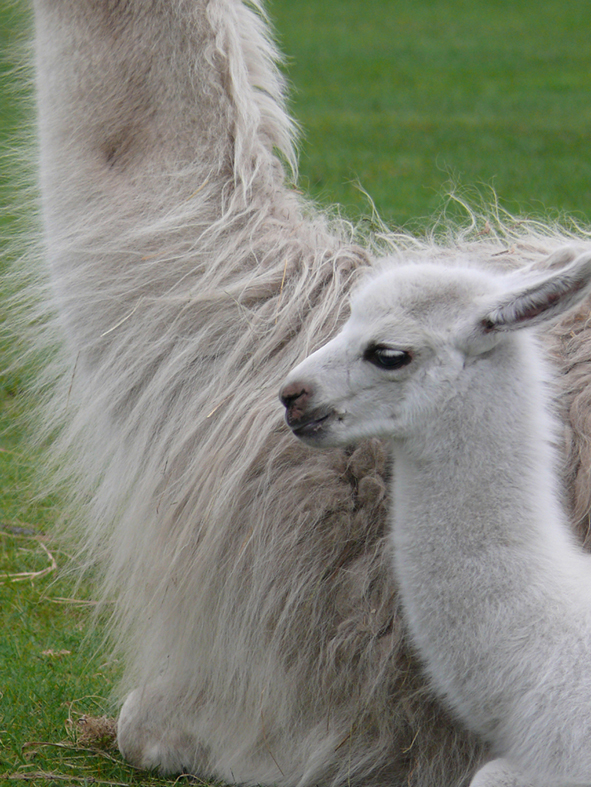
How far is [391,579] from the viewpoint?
7.53 feet

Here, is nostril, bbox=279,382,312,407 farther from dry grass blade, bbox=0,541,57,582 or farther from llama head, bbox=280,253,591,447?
dry grass blade, bbox=0,541,57,582

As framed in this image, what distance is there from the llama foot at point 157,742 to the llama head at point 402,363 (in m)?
0.86

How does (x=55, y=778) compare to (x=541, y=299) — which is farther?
(x=55, y=778)

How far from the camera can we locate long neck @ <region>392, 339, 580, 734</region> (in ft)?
6.58

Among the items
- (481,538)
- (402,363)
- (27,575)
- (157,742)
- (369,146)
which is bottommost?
(369,146)

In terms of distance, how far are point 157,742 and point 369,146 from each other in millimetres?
7671

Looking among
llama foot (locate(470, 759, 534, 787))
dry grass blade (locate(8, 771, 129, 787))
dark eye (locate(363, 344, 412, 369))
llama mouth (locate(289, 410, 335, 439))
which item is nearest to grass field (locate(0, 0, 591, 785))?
dry grass blade (locate(8, 771, 129, 787))

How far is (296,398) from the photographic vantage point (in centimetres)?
203

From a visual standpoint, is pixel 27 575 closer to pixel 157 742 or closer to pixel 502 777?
pixel 157 742

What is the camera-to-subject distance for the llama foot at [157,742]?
2.55 m

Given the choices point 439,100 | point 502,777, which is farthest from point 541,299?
point 439,100

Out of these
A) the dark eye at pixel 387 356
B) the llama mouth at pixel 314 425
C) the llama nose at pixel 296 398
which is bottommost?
the llama mouth at pixel 314 425

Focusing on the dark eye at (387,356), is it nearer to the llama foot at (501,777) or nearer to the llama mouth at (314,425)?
the llama mouth at (314,425)

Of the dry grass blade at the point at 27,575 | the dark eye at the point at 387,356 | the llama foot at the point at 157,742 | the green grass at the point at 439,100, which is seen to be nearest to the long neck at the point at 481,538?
the dark eye at the point at 387,356
